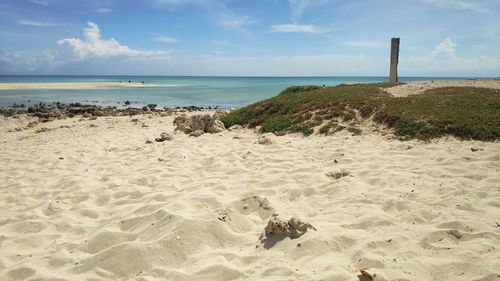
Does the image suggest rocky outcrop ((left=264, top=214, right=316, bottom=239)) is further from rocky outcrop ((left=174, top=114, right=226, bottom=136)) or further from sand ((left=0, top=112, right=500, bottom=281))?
rocky outcrop ((left=174, top=114, right=226, bottom=136))

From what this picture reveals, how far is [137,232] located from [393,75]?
16481mm

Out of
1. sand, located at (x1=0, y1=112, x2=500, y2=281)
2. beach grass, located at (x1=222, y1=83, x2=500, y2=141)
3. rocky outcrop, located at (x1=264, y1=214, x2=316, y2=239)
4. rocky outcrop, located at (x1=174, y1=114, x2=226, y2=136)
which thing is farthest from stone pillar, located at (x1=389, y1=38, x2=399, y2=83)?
rocky outcrop, located at (x1=264, y1=214, x2=316, y2=239)

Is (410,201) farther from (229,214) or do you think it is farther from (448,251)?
(229,214)

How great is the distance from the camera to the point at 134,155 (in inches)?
357

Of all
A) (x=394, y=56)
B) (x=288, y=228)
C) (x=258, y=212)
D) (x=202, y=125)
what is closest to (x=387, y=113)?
(x=202, y=125)

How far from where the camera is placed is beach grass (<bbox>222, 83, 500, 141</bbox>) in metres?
8.44

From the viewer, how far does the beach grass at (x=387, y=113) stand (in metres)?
8.44

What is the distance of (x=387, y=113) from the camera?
9.73 meters

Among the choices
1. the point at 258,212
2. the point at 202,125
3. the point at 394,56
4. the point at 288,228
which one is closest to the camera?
the point at 288,228

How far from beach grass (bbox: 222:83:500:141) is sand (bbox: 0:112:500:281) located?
67cm

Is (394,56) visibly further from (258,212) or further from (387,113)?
(258,212)

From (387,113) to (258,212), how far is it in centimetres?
612

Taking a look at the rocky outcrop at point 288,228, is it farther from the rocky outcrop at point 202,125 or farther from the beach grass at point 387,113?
the rocky outcrop at point 202,125

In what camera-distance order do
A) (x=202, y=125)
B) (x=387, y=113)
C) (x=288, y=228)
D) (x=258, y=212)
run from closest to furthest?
(x=288, y=228), (x=258, y=212), (x=387, y=113), (x=202, y=125)
